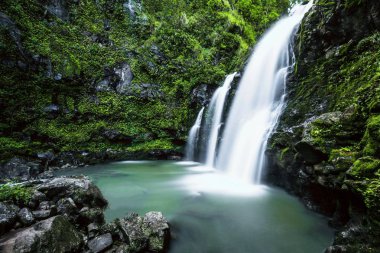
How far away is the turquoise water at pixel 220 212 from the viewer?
166 inches

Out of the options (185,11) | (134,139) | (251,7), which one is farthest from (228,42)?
(134,139)

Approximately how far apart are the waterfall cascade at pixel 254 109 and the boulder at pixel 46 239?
6.02 m

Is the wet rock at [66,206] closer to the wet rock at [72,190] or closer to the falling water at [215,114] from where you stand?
the wet rock at [72,190]

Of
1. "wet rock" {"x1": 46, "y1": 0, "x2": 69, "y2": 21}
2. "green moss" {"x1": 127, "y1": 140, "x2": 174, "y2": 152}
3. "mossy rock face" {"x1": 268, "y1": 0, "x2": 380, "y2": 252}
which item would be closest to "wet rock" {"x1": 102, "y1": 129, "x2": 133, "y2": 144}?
"green moss" {"x1": 127, "y1": 140, "x2": 174, "y2": 152}

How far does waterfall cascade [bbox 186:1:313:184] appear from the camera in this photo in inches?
326

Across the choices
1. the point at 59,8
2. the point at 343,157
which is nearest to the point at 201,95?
the point at 343,157

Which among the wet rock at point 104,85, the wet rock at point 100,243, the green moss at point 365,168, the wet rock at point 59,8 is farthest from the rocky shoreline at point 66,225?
the wet rock at point 59,8

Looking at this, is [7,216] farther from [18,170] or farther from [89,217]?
[18,170]

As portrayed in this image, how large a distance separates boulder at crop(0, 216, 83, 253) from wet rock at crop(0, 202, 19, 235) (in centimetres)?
22

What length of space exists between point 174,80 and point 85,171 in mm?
8590

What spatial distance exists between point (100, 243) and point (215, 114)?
403 inches

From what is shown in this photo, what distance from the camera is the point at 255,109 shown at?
10.1 meters

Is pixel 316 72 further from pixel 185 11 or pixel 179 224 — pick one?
pixel 185 11

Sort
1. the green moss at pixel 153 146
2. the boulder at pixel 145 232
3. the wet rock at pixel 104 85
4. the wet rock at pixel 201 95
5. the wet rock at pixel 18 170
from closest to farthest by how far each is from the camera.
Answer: the boulder at pixel 145 232 < the wet rock at pixel 18 170 < the green moss at pixel 153 146 < the wet rock at pixel 104 85 < the wet rock at pixel 201 95
